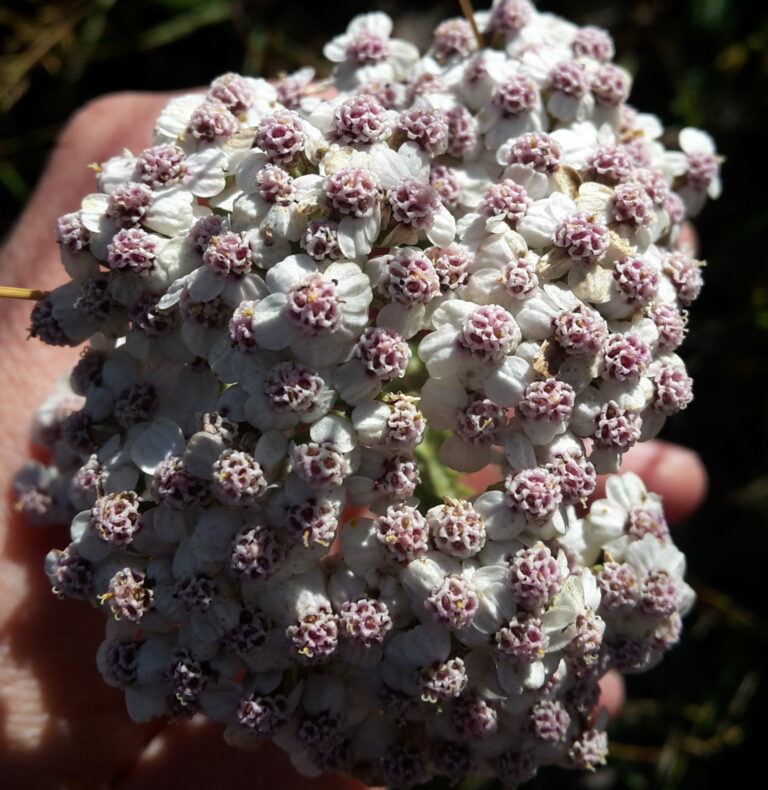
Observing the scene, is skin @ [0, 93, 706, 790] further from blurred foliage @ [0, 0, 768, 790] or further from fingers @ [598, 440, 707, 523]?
blurred foliage @ [0, 0, 768, 790]

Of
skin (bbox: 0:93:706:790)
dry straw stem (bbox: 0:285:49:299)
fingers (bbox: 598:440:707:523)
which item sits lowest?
skin (bbox: 0:93:706:790)

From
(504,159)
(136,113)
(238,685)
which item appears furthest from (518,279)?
(136,113)

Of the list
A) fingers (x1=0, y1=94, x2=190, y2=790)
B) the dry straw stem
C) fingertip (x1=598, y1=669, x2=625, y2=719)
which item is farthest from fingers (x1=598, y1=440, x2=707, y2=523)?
the dry straw stem

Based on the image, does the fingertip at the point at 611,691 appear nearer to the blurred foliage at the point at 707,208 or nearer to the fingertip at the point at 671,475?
the blurred foliage at the point at 707,208

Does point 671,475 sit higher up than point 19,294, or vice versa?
point 19,294

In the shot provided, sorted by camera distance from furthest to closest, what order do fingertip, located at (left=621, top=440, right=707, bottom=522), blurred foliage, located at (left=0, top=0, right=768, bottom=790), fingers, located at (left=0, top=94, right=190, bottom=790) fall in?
blurred foliage, located at (left=0, top=0, right=768, bottom=790) < fingertip, located at (left=621, top=440, right=707, bottom=522) < fingers, located at (left=0, top=94, right=190, bottom=790)

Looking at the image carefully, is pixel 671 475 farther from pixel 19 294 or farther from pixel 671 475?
pixel 19 294

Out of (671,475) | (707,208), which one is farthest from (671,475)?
(707,208)

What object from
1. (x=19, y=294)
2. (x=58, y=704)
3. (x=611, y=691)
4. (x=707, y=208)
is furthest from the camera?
(x=707, y=208)

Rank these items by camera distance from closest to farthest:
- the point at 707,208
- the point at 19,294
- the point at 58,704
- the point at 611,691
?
the point at 19,294 < the point at 58,704 < the point at 611,691 < the point at 707,208

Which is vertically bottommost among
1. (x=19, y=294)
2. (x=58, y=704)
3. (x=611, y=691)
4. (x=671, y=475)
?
(x=58, y=704)
